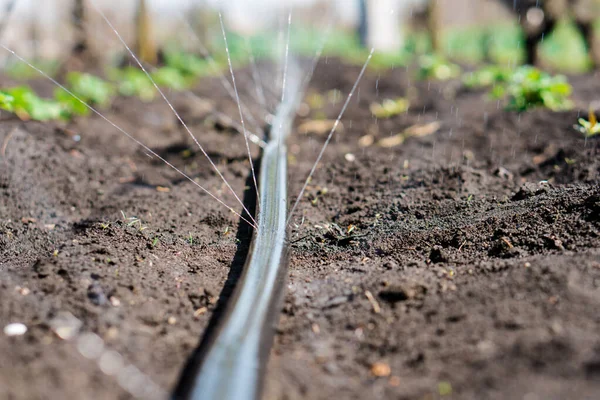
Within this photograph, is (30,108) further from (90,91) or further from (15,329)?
(15,329)

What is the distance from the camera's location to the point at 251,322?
1628mm

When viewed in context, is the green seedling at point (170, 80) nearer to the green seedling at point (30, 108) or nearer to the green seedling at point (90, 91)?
the green seedling at point (90, 91)

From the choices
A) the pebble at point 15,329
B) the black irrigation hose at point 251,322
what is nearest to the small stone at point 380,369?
the black irrigation hose at point 251,322

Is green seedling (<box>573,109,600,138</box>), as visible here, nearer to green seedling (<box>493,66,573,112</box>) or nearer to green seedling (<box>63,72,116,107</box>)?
green seedling (<box>493,66,573,112</box>)

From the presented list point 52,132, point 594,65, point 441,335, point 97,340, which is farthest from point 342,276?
point 594,65

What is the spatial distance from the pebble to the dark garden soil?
3 centimetres

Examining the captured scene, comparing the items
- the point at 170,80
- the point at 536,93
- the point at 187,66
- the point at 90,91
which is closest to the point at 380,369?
the point at 536,93

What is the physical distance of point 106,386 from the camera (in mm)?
1331

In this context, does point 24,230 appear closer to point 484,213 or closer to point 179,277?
point 179,277

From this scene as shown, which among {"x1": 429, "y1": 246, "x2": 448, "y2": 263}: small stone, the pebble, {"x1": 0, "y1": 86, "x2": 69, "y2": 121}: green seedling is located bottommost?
the pebble

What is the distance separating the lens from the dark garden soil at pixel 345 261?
4.57 ft

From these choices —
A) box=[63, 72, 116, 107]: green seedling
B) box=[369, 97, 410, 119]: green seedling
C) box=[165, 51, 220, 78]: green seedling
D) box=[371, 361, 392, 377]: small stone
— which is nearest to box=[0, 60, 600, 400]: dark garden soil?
box=[371, 361, 392, 377]: small stone

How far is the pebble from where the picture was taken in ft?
5.00

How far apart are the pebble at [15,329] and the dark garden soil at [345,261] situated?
0.11 ft
